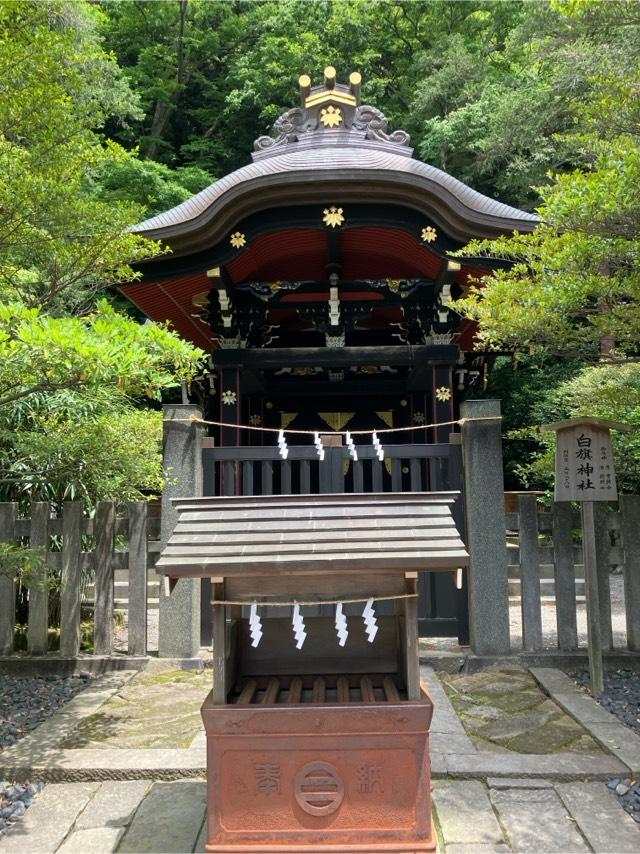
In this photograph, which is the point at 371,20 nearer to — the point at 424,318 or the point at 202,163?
the point at 202,163

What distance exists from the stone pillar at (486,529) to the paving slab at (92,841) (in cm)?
305

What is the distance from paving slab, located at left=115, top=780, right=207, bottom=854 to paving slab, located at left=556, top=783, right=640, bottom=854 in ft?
5.54

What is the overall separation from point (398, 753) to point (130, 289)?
6363 mm

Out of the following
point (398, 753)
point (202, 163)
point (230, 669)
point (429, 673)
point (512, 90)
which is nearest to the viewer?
point (398, 753)

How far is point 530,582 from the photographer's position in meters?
4.89

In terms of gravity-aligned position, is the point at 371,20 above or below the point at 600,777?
above

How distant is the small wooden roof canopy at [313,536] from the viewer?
2428 mm

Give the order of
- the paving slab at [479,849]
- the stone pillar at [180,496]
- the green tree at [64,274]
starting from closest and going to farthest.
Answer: the paving slab at [479,849] → the green tree at [64,274] → the stone pillar at [180,496]

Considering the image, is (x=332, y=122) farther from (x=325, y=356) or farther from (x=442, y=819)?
(x=442, y=819)

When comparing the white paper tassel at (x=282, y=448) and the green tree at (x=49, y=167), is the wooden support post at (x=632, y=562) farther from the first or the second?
the green tree at (x=49, y=167)

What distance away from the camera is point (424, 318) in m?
7.71

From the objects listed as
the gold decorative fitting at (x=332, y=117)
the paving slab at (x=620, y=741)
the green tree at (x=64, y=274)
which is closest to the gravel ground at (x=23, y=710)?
the green tree at (x=64, y=274)

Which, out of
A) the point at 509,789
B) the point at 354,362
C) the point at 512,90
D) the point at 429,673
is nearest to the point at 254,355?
the point at 354,362

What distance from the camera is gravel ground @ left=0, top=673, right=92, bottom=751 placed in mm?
3896
